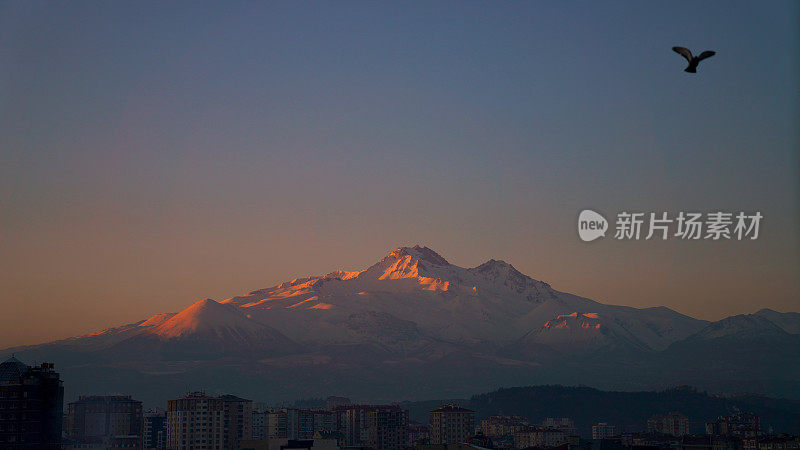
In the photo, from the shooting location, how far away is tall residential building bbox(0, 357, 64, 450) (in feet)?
208

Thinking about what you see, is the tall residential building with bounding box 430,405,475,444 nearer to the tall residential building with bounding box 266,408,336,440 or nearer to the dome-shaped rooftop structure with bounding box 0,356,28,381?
the tall residential building with bounding box 266,408,336,440

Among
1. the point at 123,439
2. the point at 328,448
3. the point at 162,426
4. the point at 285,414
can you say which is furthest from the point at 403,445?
the point at 328,448

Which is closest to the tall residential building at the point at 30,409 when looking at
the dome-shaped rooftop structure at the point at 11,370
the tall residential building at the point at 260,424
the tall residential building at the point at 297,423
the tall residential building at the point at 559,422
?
the dome-shaped rooftop structure at the point at 11,370

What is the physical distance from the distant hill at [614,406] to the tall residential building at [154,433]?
7676 centimetres

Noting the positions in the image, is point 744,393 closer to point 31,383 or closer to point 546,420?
point 546,420

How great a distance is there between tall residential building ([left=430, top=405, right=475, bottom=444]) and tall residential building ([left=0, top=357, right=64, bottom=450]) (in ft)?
155

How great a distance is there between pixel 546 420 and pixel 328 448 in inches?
4106

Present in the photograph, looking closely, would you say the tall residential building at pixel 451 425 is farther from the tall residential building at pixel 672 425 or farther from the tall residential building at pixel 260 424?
the tall residential building at pixel 672 425

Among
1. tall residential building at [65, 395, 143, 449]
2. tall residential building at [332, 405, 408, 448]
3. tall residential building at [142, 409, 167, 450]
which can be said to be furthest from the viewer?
tall residential building at [332, 405, 408, 448]

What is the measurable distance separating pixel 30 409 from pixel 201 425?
77.4 ft

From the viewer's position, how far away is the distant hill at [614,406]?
165500 millimetres

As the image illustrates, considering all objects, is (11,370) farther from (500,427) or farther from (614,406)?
(614,406)

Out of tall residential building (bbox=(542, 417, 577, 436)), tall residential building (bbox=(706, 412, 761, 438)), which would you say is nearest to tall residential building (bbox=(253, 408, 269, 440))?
tall residential building (bbox=(706, 412, 761, 438))

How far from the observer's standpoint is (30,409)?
6431 cm
